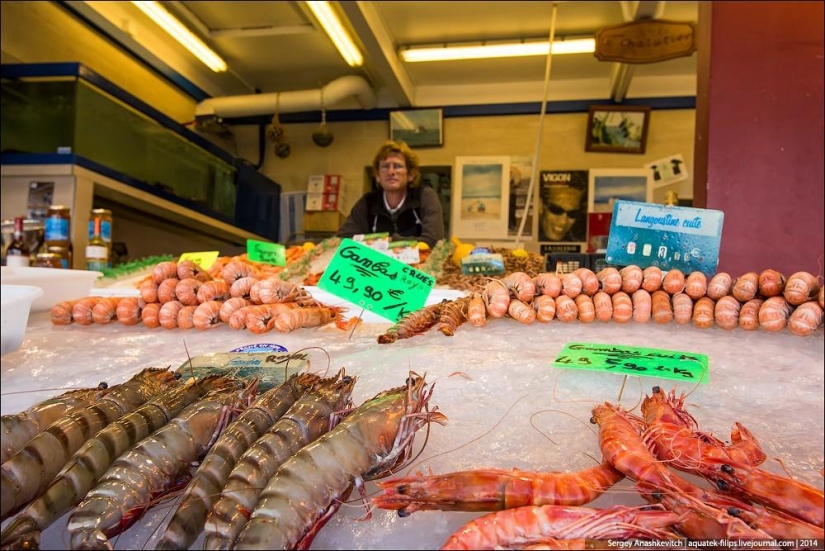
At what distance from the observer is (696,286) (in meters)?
1.73

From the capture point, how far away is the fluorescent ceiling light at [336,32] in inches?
232

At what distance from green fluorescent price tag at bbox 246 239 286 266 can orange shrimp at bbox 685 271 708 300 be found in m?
2.09

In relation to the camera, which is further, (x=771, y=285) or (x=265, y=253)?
(x=265, y=253)

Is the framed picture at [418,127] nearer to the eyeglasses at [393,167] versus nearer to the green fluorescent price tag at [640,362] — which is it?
the eyeglasses at [393,167]

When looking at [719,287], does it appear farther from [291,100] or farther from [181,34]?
[291,100]

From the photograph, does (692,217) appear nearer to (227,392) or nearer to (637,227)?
(637,227)

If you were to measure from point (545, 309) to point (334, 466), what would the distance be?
3.44 ft

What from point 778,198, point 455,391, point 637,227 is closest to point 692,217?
point 637,227

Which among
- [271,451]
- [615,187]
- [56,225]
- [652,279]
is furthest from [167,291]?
[615,187]

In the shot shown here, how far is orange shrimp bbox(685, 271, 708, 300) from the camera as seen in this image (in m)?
1.74

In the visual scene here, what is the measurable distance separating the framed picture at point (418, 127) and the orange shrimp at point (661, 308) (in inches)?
289

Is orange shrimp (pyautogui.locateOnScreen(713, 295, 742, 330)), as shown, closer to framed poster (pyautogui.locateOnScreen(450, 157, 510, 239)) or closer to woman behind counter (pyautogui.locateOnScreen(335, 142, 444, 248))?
woman behind counter (pyautogui.locateOnScreen(335, 142, 444, 248))

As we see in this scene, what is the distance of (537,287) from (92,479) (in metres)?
1.41

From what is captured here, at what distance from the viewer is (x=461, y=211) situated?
26.7 feet
